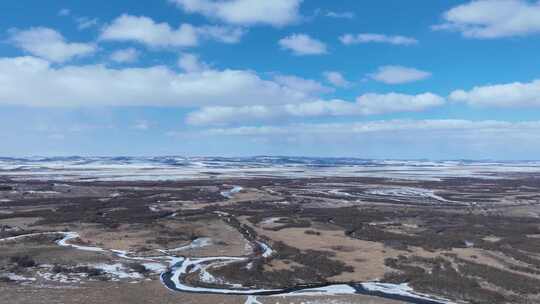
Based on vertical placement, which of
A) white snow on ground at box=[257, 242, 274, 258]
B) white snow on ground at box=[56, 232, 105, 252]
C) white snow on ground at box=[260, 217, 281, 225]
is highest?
white snow on ground at box=[260, 217, 281, 225]

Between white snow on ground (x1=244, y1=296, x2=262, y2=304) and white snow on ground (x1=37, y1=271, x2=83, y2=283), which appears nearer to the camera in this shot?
white snow on ground (x1=244, y1=296, x2=262, y2=304)

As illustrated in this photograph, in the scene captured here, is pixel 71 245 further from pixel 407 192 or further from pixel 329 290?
pixel 407 192

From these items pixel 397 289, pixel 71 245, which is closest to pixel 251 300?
pixel 397 289

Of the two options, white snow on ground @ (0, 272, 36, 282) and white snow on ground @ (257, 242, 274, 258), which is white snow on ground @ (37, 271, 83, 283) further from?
white snow on ground @ (257, 242, 274, 258)

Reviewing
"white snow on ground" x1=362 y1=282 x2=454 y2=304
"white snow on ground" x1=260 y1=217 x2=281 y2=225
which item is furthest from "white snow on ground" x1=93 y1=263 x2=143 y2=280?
"white snow on ground" x1=260 y1=217 x2=281 y2=225

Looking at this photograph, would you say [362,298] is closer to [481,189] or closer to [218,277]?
[218,277]

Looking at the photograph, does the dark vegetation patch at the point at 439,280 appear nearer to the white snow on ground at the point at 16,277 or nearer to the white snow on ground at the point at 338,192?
the white snow on ground at the point at 16,277

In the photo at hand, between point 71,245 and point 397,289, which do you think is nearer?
point 397,289

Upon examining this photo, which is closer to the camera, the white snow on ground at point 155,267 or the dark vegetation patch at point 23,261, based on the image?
the white snow on ground at point 155,267

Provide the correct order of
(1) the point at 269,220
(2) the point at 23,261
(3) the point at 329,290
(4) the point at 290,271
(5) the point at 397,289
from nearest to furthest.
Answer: (3) the point at 329,290
(5) the point at 397,289
(4) the point at 290,271
(2) the point at 23,261
(1) the point at 269,220

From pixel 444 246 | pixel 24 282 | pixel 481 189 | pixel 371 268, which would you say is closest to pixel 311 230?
pixel 444 246

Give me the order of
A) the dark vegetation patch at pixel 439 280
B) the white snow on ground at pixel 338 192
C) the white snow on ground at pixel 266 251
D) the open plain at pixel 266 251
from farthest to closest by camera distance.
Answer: the white snow on ground at pixel 338 192
the white snow on ground at pixel 266 251
the open plain at pixel 266 251
the dark vegetation patch at pixel 439 280

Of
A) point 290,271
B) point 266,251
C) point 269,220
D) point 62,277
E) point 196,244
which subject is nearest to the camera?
point 62,277

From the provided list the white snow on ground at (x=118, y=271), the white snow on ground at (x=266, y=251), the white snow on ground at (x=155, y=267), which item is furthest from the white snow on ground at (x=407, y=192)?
the white snow on ground at (x=118, y=271)
